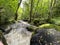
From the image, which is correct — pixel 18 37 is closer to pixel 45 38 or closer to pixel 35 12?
pixel 45 38

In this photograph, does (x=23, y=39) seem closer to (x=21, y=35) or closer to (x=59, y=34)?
(x=21, y=35)

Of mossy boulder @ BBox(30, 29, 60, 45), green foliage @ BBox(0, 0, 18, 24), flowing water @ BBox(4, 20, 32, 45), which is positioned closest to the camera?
mossy boulder @ BBox(30, 29, 60, 45)

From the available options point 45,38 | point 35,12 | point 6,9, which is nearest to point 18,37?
point 6,9

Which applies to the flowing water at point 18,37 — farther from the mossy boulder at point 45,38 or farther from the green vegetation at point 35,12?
the mossy boulder at point 45,38

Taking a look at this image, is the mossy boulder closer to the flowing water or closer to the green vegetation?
the flowing water

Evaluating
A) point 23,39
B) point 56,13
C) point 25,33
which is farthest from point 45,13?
point 23,39

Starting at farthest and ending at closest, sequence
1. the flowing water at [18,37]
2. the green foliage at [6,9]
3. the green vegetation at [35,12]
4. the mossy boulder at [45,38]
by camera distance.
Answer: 1. the green vegetation at [35,12]
2. the green foliage at [6,9]
3. the flowing water at [18,37]
4. the mossy boulder at [45,38]

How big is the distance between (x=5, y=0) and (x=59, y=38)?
51.7 feet

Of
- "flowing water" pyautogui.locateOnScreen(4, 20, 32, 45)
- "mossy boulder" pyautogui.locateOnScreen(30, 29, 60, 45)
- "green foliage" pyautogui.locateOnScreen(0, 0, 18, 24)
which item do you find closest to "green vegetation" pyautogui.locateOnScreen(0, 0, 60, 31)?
"green foliage" pyautogui.locateOnScreen(0, 0, 18, 24)

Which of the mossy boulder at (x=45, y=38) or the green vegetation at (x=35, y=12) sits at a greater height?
A: the mossy boulder at (x=45, y=38)

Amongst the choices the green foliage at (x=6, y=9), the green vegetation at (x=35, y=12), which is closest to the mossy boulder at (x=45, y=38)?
the green vegetation at (x=35, y=12)

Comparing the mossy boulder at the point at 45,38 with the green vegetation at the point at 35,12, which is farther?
the green vegetation at the point at 35,12

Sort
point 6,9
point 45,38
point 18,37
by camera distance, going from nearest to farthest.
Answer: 1. point 45,38
2. point 18,37
3. point 6,9

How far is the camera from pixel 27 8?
37.6 m
